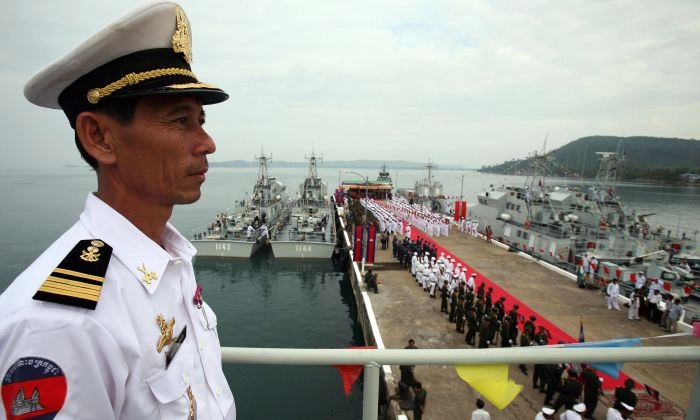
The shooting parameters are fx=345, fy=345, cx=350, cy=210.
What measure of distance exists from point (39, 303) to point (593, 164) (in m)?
220

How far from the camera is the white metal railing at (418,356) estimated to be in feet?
5.39

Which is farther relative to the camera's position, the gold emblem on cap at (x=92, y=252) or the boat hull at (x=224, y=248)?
the boat hull at (x=224, y=248)

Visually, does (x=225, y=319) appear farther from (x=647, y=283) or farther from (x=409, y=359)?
(x=647, y=283)

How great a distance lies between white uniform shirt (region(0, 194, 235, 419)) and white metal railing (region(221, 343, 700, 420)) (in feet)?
0.78

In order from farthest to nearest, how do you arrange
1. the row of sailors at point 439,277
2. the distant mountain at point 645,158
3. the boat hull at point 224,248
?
the distant mountain at point 645,158
the boat hull at point 224,248
the row of sailors at point 439,277

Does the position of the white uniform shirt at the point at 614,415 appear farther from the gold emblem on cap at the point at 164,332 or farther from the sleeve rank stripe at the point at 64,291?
the sleeve rank stripe at the point at 64,291

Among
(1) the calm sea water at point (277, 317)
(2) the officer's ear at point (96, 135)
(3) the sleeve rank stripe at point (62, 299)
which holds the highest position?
(2) the officer's ear at point (96, 135)

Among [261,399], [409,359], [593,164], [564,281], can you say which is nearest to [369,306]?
[261,399]

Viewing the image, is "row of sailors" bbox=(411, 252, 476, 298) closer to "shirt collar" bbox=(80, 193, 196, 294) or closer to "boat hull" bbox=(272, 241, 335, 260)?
"boat hull" bbox=(272, 241, 335, 260)

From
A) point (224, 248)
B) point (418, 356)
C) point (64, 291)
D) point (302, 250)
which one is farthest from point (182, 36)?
point (224, 248)

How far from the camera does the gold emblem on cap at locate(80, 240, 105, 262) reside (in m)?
1.02

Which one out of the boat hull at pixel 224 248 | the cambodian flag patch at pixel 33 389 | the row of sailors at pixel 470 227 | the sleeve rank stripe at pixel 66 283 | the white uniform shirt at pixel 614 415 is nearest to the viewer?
the cambodian flag patch at pixel 33 389

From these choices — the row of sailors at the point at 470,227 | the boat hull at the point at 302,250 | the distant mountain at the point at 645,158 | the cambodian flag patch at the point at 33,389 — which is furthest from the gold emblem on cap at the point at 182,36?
the distant mountain at the point at 645,158

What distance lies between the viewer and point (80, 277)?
903mm
